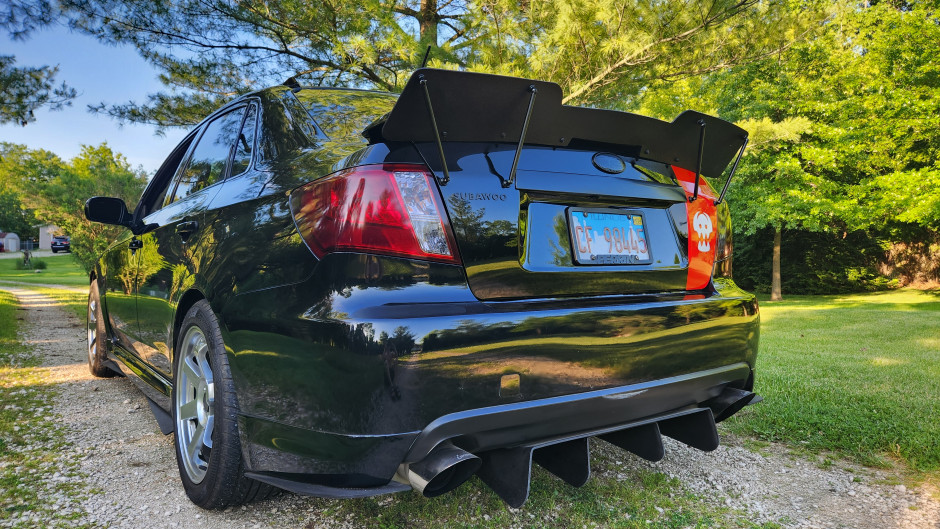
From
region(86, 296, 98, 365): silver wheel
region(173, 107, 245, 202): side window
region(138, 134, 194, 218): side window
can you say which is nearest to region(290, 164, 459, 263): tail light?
region(173, 107, 245, 202): side window

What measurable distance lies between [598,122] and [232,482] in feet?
5.74

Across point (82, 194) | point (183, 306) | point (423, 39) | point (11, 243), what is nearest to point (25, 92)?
point (423, 39)

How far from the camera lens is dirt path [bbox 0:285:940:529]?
219cm

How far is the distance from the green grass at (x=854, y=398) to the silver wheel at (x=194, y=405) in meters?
2.68

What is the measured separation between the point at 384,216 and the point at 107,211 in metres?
2.71

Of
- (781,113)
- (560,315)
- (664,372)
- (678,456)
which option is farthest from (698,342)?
(781,113)

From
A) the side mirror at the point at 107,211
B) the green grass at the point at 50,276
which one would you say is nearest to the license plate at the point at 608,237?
the side mirror at the point at 107,211

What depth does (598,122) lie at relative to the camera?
2041 mm

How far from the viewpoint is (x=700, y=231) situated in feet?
7.59

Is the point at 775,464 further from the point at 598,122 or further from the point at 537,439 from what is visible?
the point at 598,122

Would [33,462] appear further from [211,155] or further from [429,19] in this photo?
[429,19]

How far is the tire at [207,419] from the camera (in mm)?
1998

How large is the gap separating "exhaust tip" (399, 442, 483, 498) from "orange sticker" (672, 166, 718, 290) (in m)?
1.10

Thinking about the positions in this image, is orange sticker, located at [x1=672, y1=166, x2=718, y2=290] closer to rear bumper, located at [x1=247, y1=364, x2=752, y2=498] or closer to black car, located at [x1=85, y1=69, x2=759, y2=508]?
black car, located at [x1=85, y1=69, x2=759, y2=508]
